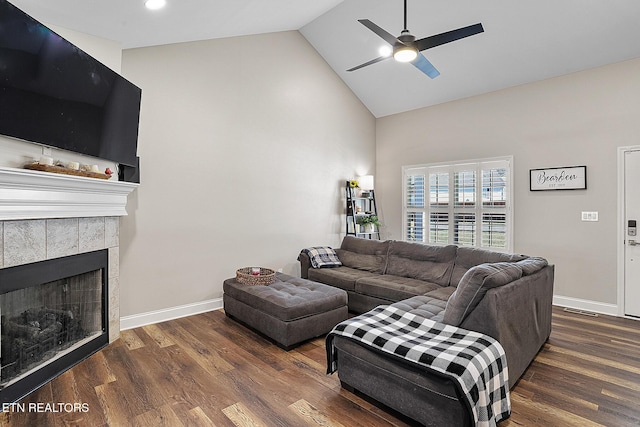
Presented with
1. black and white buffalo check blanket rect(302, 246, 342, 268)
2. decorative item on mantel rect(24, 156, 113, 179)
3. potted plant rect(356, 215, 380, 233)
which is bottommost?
black and white buffalo check blanket rect(302, 246, 342, 268)

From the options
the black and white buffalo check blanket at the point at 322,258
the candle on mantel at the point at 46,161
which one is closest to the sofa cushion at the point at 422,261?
the black and white buffalo check blanket at the point at 322,258

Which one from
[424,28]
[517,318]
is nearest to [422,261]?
[517,318]

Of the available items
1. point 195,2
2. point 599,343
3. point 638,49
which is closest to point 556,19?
point 638,49

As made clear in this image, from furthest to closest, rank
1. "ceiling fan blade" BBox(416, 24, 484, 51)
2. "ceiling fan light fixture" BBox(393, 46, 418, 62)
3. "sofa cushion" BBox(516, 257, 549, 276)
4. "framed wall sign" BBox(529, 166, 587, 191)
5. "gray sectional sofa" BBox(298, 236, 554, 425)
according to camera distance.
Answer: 1. "framed wall sign" BBox(529, 166, 587, 191)
2. "ceiling fan light fixture" BBox(393, 46, 418, 62)
3. "ceiling fan blade" BBox(416, 24, 484, 51)
4. "sofa cushion" BBox(516, 257, 549, 276)
5. "gray sectional sofa" BBox(298, 236, 554, 425)

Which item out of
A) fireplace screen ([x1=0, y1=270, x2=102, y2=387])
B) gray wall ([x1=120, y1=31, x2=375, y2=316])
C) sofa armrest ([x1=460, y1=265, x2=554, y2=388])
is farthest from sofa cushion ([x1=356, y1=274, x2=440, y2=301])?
fireplace screen ([x1=0, y1=270, x2=102, y2=387])

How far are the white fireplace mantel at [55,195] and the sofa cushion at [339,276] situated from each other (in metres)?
2.47

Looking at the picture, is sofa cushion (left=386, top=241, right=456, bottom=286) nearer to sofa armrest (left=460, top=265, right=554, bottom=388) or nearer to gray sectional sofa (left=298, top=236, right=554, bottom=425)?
gray sectional sofa (left=298, top=236, right=554, bottom=425)

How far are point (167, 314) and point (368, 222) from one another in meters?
3.50

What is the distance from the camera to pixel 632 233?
398cm

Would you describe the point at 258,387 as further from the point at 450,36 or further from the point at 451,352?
the point at 450,36

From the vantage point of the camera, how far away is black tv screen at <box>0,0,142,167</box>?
2.11 meters

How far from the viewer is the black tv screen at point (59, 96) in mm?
2105

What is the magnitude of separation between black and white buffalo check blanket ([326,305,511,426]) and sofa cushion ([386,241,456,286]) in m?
1.58

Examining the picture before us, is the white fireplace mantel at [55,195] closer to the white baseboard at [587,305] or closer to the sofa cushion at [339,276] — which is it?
the sofa cushion at [339,276]
